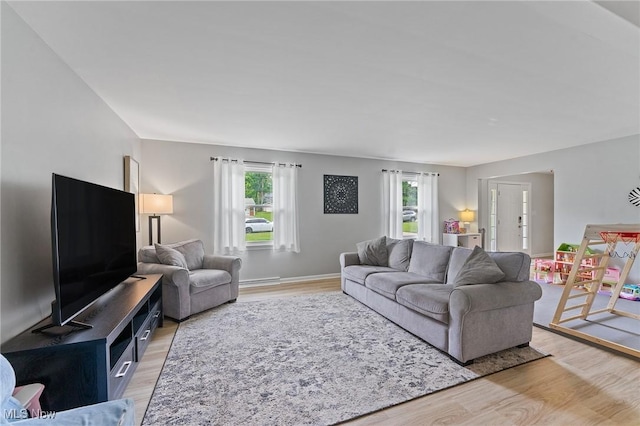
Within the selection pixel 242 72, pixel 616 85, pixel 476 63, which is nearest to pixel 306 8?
pixel 242 72

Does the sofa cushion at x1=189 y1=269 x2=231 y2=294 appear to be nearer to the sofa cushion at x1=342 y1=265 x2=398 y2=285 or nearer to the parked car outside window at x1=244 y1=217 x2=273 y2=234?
the parked car outside window at x1=244 y1=217 x2=273 y2=234

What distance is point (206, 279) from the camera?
3336 mm

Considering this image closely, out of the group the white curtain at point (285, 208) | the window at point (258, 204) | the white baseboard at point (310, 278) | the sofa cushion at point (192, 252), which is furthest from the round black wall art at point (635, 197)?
the sofa cushion at point (192, 252)

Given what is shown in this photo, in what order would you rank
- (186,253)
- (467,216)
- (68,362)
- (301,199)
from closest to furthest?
(68,362) → (186,253) → (301,199) → (467,216)

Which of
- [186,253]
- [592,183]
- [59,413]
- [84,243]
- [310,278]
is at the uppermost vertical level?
[592,183]

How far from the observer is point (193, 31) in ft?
5.82

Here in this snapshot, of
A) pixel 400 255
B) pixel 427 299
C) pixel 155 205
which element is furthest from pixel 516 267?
pixel 155 205

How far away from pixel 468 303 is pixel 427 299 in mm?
392

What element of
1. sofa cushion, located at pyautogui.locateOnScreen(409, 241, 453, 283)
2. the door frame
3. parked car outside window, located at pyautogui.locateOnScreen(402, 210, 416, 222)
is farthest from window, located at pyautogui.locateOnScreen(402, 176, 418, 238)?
sofa cushion, located at pyautogui.locateOnScreen(409, 241, 453, 283)

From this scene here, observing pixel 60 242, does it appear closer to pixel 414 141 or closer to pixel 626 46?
pixel 626 46

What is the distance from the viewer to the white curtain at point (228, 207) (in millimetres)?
4578

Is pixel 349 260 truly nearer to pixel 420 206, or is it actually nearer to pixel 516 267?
pixel 516 267

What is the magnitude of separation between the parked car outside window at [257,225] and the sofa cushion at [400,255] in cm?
218

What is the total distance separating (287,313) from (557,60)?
349cm
